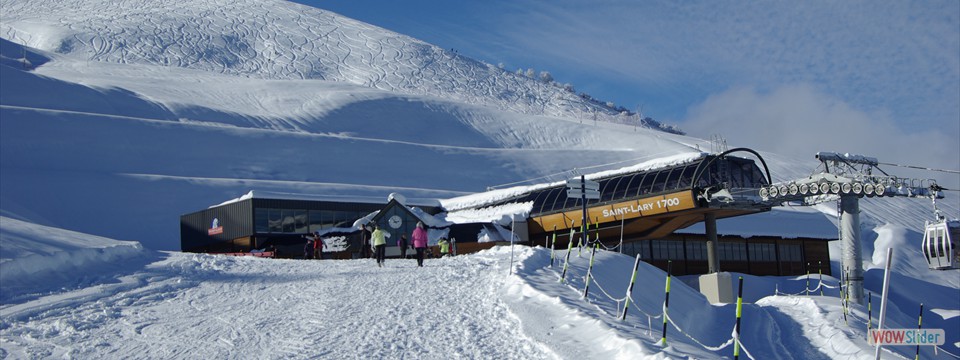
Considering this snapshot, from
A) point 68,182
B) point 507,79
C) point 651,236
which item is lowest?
point 651,236

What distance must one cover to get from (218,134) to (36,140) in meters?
13.9

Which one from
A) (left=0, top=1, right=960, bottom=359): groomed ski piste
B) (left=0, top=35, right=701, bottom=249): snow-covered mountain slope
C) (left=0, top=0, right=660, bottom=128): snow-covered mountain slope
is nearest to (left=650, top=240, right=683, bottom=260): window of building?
(left=0, top=1, right=960, bottom=359): groomed ski piste

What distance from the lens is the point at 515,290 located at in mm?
15938

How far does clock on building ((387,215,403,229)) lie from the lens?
36781 mm

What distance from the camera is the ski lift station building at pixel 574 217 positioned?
35.8 meters

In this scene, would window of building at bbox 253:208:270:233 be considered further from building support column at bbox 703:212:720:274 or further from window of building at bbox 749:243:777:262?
window of building at bbox 749:243:777:262

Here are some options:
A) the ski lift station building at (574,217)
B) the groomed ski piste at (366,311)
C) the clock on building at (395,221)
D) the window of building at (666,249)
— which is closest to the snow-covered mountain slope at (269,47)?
the ski lift station building at (574,217)

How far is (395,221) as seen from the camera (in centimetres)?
3694

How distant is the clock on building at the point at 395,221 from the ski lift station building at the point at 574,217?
1.8 inches

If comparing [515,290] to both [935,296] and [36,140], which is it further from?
[36,140]

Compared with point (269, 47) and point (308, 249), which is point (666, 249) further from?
point (269, 47)

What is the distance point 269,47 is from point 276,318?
12160 cm

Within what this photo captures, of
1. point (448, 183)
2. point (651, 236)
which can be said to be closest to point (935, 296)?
point (651, 236)

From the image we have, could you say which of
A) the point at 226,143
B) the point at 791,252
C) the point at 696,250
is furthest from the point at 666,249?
the point at 226,143
